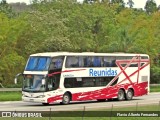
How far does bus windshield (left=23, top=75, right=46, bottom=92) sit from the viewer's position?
3541 centimetres

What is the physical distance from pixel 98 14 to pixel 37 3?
9.26 metres

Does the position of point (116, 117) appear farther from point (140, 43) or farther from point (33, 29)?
point (140, 43)

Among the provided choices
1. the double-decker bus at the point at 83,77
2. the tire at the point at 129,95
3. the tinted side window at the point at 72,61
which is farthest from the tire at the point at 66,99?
the tire at the point at 129,95

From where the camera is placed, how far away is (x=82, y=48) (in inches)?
2522

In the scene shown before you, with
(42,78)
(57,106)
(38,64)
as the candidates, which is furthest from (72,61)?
(57,106)

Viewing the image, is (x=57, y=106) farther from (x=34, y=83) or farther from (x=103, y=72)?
(x=103, y=72)

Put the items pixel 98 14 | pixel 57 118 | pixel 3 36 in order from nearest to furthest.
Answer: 1. pixel 57 118
2. pixel 3 36
3. pixel 98 14

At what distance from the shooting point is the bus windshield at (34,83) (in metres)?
35.4

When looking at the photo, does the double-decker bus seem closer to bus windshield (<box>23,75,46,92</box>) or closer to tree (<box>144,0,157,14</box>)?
bus windshield (<box>23,75,46,92</box>)

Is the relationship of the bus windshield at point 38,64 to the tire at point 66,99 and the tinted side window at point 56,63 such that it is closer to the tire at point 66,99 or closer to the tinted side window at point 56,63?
the tinted side window at point 56,63

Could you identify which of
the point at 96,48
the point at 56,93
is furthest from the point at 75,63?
the point at 96,48

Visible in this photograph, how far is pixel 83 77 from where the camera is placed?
37.8m

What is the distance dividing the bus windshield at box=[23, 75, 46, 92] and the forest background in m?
22.2

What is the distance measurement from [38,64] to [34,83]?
1.35 meters
